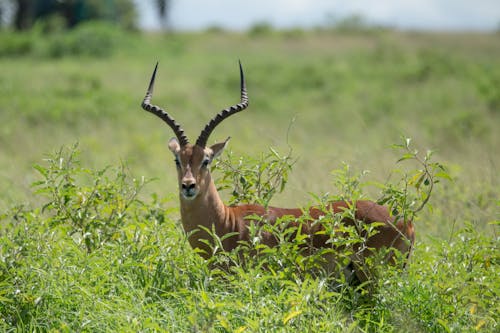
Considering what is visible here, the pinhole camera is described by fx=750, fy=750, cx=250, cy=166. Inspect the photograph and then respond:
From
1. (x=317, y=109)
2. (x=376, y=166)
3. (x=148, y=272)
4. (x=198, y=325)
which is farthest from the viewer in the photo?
(x=317, y=109)

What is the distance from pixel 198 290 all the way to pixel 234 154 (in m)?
2.56

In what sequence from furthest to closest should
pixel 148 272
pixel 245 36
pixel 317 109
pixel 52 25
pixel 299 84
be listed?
1. pixel 245 36
2. pixel 52 25
3. pixel 299 84
4. pixel 317 109
5. pixel 148 272

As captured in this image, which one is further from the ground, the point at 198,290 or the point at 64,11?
the point at 64,11

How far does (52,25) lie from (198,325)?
99.1 feet

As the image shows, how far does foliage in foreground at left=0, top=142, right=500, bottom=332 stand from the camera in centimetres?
434

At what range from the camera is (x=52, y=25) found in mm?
32344

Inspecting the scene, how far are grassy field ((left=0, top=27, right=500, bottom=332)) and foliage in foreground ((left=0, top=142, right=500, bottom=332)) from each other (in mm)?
16

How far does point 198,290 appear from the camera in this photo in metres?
4.75

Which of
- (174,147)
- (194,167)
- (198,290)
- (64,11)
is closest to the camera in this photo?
(198,290)

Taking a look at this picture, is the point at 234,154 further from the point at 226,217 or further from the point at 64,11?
the point at 64,11

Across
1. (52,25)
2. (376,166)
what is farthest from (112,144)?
(52,25)

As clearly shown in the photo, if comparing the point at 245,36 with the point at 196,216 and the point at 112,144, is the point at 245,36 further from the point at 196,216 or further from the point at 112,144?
the point at 196,216

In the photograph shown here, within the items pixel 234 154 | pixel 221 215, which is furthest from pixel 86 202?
pixel 234 154

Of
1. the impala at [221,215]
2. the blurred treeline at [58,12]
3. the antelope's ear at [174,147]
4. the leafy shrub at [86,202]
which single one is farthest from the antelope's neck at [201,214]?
the blurred treeline at [58,12]
